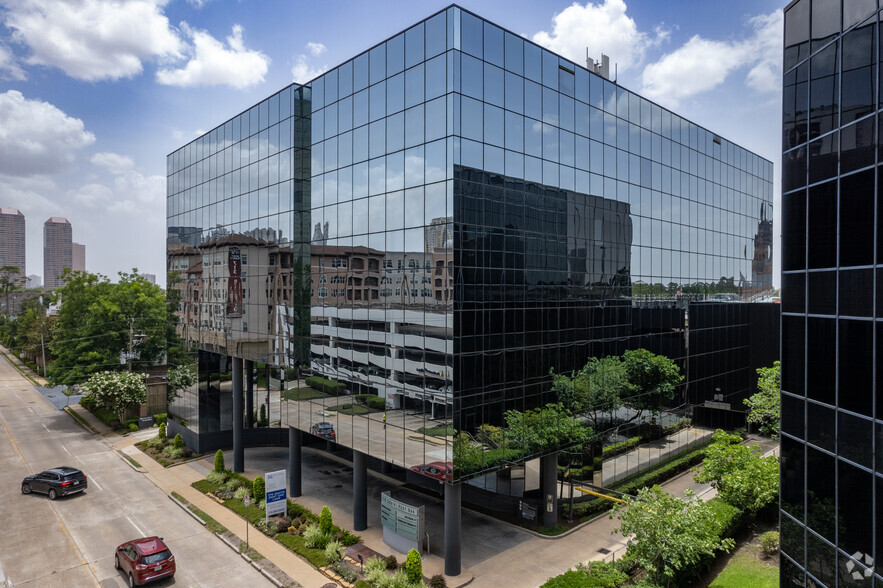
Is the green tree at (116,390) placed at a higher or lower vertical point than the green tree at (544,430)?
lower

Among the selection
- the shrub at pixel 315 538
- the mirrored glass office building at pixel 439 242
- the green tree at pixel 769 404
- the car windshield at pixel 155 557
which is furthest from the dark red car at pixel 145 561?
the green tree at pixel 769 404

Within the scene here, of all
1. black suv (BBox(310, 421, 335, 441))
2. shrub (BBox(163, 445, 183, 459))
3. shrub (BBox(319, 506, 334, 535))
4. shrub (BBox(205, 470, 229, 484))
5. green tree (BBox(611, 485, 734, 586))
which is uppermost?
black suv (BBox(310, 421, 335, 441))

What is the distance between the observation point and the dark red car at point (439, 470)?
20.6 meters

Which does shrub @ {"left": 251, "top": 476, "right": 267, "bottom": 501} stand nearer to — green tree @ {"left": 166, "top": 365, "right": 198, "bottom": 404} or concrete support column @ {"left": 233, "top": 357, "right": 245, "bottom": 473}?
concrete support column @ {"left": 233, "top": 357, "right": 245, "bottom": 473}

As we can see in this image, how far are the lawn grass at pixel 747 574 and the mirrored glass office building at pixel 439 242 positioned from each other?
29.0ft

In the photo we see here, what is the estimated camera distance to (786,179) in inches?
571

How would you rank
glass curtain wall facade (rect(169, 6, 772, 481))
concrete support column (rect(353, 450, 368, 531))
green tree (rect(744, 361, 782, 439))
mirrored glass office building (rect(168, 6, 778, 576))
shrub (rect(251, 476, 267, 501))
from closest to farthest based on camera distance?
glass curtain wall facade (rect(169, 6, 772, 481)) → mirrored glass office building (rect(168, 6, 778, 576)) → concrete support column (rect(353, 450, 368, 531)) → shrub (rect(251, 476, 267, 501)) → green tree (rect(744, 361, 782, 439))

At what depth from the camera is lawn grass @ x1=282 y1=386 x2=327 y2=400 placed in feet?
90.8

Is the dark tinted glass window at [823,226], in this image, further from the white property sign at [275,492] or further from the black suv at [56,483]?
the black suv at [56,483]

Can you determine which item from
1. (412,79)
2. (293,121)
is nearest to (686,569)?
(412,79)

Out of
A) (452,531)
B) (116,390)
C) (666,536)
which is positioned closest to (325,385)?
(452,531)

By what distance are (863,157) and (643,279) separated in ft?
69.1

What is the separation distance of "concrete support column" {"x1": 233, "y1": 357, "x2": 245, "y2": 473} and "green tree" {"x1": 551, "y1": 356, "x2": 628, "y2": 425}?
2026cm

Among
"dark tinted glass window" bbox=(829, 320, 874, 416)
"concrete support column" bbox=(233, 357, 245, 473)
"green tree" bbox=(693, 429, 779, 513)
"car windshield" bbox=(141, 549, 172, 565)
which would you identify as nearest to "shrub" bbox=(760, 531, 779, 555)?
"green tree" bbox=(693, 429, 779, 513)
